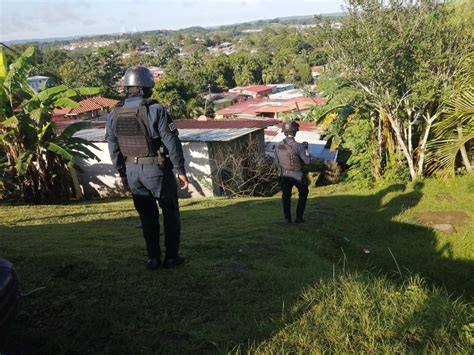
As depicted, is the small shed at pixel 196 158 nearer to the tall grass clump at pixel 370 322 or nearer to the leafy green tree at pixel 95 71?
the tall grass clump at pixel 370 322

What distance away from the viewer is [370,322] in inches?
132

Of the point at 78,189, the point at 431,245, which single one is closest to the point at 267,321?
the point at 431,245

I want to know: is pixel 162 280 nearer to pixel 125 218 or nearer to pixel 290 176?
pixel 290 176

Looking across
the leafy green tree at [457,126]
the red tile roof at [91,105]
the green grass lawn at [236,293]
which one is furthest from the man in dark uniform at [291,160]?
the red tile roof at [91,105]

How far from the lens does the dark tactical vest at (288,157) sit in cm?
680

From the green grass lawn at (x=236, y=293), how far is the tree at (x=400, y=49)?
16.6 feet

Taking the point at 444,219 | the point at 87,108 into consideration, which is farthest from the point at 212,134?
the point at 87,108

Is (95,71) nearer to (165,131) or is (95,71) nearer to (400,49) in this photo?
(400,49)

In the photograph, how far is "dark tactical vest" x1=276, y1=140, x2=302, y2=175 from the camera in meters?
6.80

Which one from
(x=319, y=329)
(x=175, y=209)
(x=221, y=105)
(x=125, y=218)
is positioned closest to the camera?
(x=319, y=329)

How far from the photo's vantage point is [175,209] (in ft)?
14.5

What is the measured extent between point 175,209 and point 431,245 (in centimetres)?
505

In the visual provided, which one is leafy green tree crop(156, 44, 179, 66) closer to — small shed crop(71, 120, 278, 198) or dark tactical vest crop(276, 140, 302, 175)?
small shed crop(71, 120, 278, 198)

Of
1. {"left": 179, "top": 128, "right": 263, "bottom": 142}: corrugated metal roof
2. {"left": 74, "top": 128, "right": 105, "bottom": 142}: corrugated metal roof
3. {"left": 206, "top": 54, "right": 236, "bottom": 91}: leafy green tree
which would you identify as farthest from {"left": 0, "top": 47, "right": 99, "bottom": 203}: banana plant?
{"left": 206, "top": 54, "right": 236, "bottom": 91}: leafy green tree
